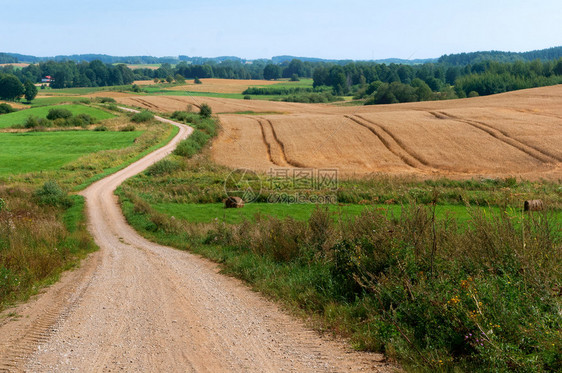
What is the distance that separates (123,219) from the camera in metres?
25.0

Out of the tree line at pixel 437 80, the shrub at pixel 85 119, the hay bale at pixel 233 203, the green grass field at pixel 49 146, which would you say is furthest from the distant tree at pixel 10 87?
the hay bale at pixel 233 203

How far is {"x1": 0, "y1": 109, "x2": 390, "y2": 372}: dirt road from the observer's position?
6.44 metres

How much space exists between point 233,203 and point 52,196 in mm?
11735

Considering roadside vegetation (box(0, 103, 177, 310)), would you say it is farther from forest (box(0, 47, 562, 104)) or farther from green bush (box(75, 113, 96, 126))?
forest (box(0, 47, 562, 104))

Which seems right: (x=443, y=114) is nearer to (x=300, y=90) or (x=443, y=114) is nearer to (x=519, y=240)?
(x=519, y=240)

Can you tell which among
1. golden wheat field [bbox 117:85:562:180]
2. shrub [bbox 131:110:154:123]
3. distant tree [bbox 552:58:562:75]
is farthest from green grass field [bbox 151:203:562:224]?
distant tree [bbox 552:58:562:75]

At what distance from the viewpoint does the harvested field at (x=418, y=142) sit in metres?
39.4

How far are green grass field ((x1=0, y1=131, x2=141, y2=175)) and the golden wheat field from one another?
13.5 meters

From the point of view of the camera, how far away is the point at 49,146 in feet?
176

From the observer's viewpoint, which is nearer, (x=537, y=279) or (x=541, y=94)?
(x=537, y=279)

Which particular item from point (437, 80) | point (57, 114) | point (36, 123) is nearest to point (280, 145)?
point (36, 123)

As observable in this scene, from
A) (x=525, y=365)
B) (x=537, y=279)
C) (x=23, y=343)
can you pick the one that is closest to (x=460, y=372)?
(x=525, y=365)

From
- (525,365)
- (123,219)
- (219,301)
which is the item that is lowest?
(123,219)

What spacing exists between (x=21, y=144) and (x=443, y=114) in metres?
55.6
